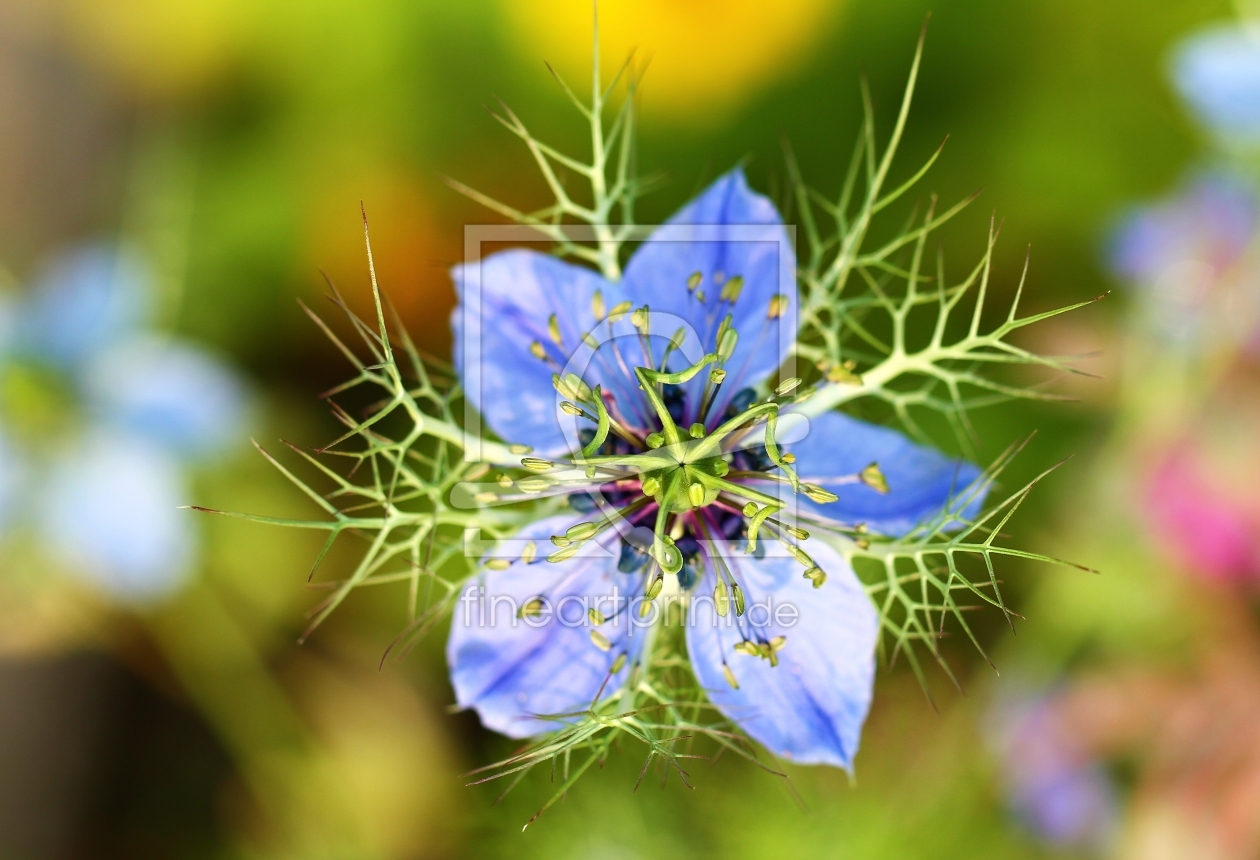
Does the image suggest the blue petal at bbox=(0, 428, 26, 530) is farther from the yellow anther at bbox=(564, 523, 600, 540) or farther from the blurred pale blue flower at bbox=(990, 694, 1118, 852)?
the blurred pale blue flower at bbox=(990, 694, 1118, 852)

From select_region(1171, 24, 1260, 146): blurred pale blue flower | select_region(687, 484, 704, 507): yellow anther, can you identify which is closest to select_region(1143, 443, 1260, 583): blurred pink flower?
select_region(1171, 24, 1260, 146): blurred pale blue flower

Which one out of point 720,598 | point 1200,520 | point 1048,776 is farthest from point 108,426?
point 1200,520

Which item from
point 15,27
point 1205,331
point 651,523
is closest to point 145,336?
point 15,27

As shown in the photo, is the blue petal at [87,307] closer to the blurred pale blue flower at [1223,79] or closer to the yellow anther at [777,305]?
the yellow anther at [777,305]

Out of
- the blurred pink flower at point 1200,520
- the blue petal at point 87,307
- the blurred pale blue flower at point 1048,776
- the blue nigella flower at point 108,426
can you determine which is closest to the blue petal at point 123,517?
the blue nigella flower at point 108,426

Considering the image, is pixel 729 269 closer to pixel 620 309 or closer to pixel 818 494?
pixel 620 309
